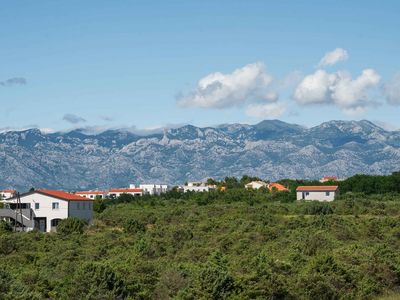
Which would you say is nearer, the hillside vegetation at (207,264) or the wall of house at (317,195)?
the hillside vegetation at (207,264)

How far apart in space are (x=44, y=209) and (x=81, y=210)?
11.6 feet

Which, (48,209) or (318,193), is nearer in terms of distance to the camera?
(48,209)

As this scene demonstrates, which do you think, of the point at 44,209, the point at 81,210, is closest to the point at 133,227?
the point at 81,210

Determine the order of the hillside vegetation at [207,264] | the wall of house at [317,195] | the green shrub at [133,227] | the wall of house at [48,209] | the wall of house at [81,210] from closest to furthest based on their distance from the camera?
the hillside vegetation at [207,264]
the green shrub at [133,227]
the wall of house at [48,209]
the wall of house at [81,210]
the wall of house at [317,195]

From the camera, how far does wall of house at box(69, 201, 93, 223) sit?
66300mm

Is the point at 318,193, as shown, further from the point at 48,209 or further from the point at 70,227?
the point at 70,227

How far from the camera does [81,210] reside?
67688 mm

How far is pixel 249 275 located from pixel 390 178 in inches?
3965

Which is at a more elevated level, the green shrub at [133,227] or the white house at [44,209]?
the white house at [44,209]

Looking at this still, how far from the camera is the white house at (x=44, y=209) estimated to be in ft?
213

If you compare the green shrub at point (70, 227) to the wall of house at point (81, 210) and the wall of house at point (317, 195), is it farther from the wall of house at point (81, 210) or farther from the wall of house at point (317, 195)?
the wall of house at point (317, 195)

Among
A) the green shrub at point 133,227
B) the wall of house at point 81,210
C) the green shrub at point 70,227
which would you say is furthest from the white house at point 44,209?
the green shrub at point 133,227

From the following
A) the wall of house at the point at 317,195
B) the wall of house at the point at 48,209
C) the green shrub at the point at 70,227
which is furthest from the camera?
the wall of house at the point at 317,195

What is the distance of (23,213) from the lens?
65.2 meters
